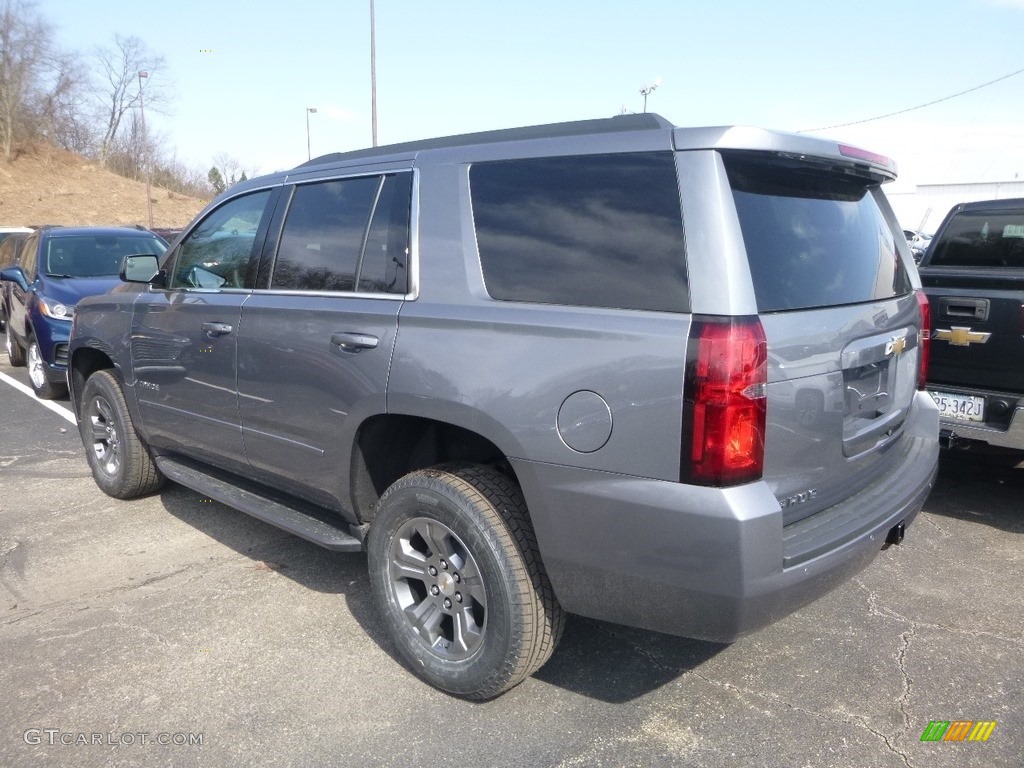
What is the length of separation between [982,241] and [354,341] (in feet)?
14.2

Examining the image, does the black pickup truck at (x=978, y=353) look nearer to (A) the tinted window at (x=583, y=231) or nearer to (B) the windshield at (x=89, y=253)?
(A) the tinted window at (x=583, y=231)

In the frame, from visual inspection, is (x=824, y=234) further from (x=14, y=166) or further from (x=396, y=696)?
(x=14, y=166)

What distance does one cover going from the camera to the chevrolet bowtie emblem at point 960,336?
14.9ft

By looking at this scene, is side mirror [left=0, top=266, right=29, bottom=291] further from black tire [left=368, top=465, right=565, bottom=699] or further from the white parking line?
black tire [left=368, top=465, right=565, bottom=699]

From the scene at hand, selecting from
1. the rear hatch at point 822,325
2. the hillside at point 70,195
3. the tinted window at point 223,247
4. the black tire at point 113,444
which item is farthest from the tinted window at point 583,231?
the hillside at point 70,195

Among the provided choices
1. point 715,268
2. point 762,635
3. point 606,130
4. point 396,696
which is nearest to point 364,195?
point 606,130

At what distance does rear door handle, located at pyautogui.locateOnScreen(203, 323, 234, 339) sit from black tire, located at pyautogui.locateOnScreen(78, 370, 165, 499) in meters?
1.29

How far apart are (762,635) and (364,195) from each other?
2.49 meters

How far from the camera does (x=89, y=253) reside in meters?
9.04

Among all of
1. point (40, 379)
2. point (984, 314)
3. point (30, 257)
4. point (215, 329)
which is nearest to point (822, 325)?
point (984, 314)

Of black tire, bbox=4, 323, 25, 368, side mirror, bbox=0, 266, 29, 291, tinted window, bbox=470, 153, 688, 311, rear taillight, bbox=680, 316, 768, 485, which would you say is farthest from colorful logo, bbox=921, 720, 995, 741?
black tire, bbox=4, 323, 25, 368

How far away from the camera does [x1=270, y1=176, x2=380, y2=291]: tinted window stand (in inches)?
136

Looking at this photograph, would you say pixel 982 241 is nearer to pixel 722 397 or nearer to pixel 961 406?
pixel 961 406

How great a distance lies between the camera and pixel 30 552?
174 inches
